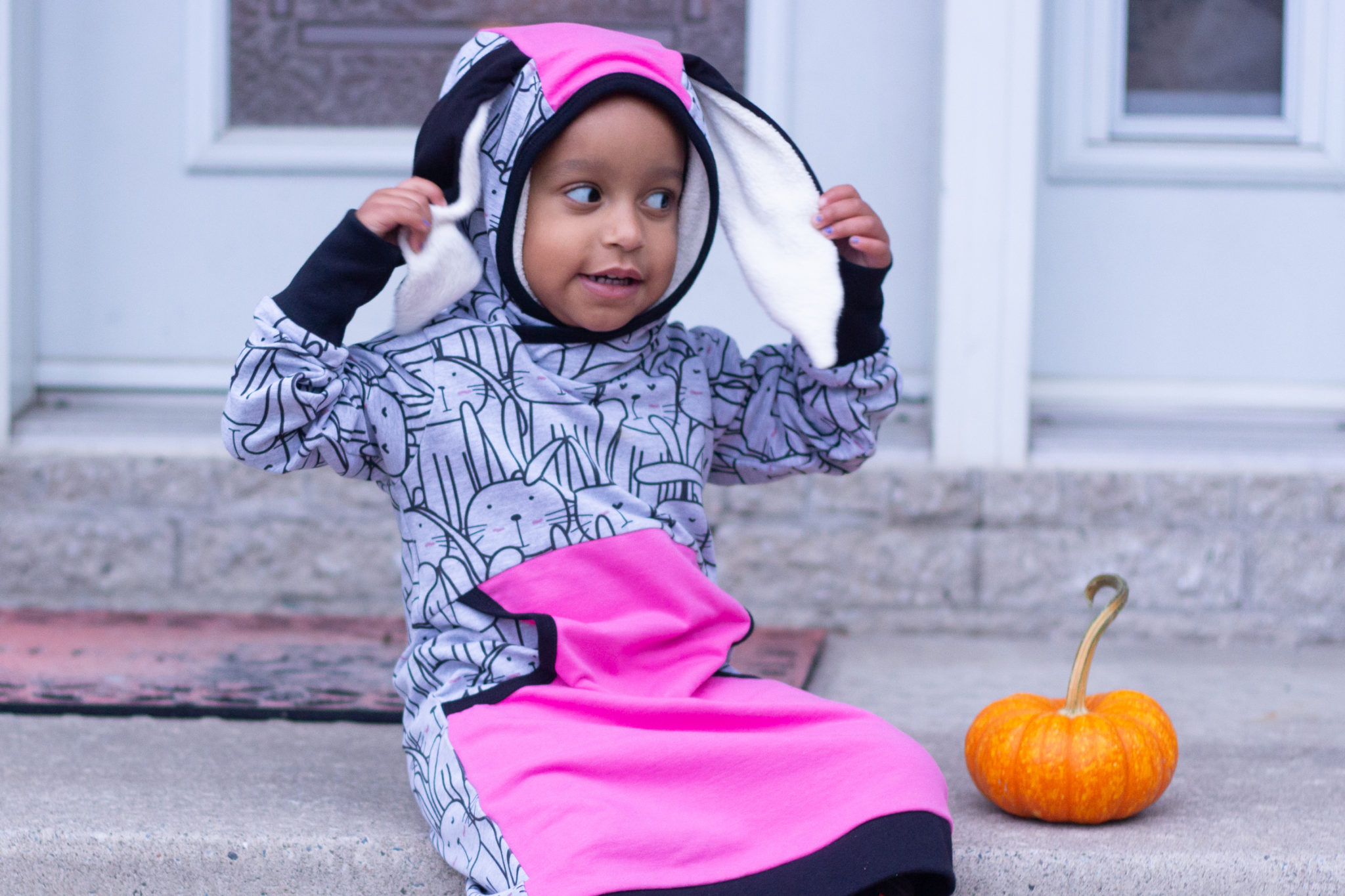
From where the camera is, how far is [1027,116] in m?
2.90

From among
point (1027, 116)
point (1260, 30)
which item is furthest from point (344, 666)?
point (1260, 30)

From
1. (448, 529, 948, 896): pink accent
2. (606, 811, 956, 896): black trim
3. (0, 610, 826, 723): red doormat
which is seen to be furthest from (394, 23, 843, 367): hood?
(0, 610, 826, 723): red doormat

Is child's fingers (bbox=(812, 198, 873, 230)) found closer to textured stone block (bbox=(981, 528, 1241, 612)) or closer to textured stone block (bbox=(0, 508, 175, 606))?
textured stone block (bbox=(981, 528, 1241, 612))

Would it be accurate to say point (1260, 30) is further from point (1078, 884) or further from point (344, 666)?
point (344, 666)

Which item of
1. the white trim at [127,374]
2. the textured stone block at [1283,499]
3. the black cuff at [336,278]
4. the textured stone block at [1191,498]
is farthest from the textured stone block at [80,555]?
the textured stone block at [1283,499]

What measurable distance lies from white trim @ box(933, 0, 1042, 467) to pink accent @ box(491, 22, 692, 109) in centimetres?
129

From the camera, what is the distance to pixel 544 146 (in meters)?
1.70

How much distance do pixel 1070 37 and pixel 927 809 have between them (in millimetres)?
2161

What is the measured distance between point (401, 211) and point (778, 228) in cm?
53

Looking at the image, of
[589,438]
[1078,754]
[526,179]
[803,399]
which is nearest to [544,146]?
[526,179]

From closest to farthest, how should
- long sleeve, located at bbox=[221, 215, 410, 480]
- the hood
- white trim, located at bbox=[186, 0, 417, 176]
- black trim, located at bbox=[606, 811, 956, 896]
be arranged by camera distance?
1. black trim, located at bbox=[606, 811, 956, 896]
2. long sleeve, located at bbox=[221, 215, 410, 480]
3. the hood
4. white trim, located at bbox=[186, 0, 417, 176]

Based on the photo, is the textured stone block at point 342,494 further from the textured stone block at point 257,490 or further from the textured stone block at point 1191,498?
the textured stone block at point 1191,498

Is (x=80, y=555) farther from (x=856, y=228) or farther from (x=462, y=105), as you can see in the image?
(x=856, y=228)

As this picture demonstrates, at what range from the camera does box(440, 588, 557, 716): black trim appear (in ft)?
5.43
